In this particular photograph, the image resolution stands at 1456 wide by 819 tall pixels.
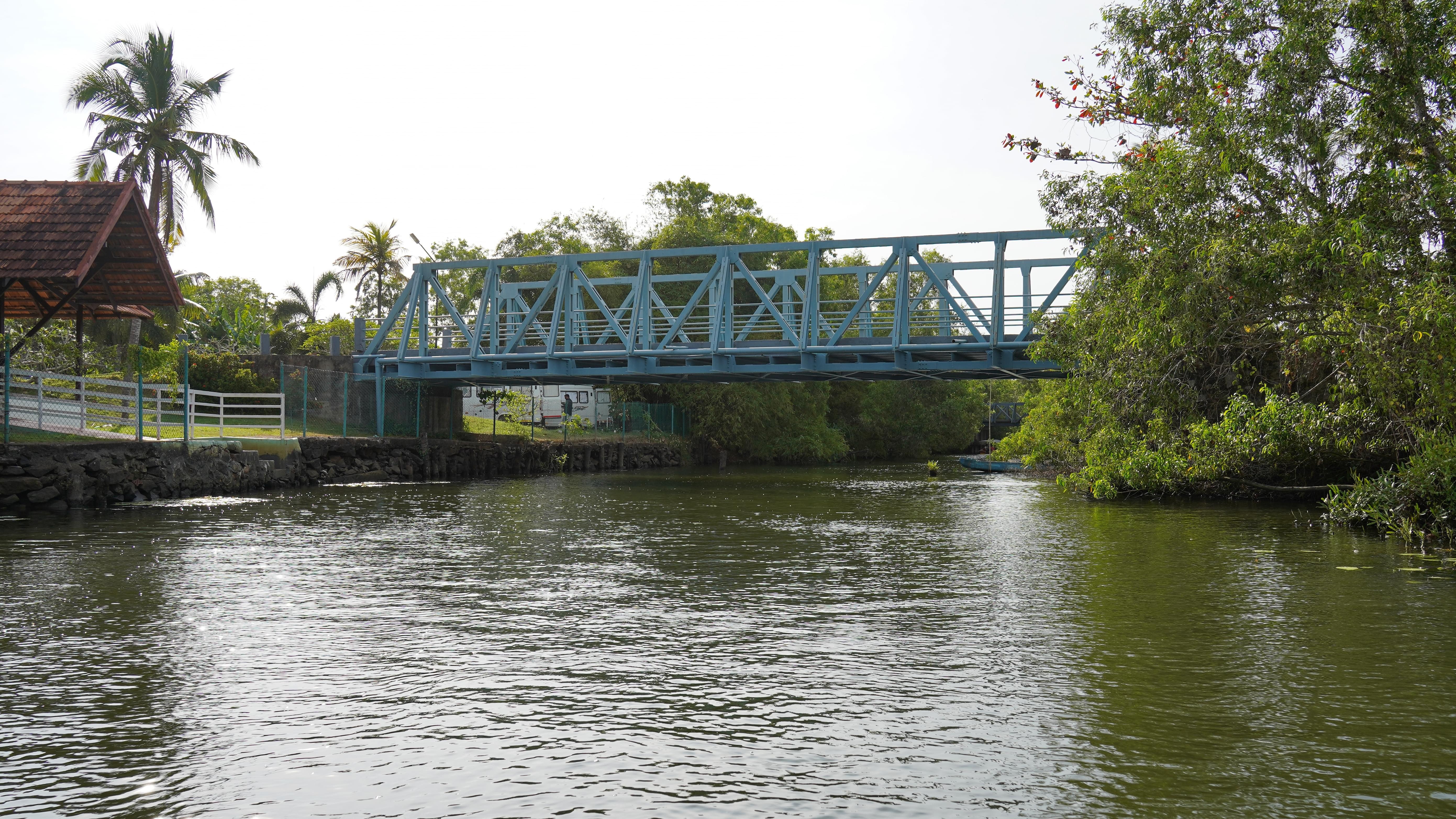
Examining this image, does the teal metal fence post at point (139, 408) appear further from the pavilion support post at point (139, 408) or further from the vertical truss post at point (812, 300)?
the vertical truss post at point (812, 300)

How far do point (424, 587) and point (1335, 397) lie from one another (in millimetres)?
13854

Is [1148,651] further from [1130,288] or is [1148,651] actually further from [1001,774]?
[1130,288]

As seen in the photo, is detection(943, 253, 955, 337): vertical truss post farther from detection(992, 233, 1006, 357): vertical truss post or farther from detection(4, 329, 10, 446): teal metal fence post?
detection(4, 329, 10, 446): teal metal fence post

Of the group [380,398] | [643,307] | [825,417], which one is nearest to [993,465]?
[643,307]

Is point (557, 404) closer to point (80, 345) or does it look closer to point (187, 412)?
point (80, 345)

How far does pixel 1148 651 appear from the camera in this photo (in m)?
9.25

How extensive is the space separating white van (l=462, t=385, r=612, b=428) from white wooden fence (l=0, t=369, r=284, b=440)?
799 inches

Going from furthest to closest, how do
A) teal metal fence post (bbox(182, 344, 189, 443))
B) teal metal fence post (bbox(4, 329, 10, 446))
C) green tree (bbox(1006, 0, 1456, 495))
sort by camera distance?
1. teal metal fence post (bbox(182, 344, 189, 443))
2. teal metal fence post (bbox(4, 329, 10, 446))
3. green tree (bbox(1006, 0, 1456, 495))

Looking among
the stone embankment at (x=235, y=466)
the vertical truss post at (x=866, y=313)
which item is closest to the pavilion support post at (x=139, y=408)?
the stone embankment at (x=235, y=466)

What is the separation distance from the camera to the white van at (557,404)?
53031 millimetres

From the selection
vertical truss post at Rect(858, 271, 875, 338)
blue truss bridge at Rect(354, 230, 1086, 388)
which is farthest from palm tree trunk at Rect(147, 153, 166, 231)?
vertical truss post at Rect(858, 271, 875, 338)

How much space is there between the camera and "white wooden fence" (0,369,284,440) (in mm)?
22891

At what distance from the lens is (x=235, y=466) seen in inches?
1050

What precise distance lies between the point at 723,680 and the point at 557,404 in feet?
156
